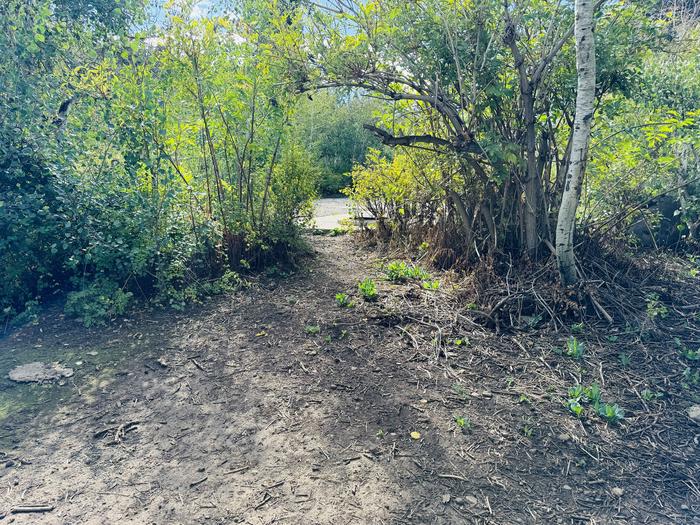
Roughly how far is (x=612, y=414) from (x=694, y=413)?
494 mm

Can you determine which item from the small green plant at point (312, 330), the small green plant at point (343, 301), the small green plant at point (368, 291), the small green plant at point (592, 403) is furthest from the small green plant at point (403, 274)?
the small green plant at point (592, 403)

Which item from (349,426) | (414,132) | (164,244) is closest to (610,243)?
(414,132)

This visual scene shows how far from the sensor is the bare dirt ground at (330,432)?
6.30 ft

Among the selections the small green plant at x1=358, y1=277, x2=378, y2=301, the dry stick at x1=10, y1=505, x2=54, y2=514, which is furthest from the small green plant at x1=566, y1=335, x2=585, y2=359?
the dry stick at x1=10, y1=505, x2=54, y2=514

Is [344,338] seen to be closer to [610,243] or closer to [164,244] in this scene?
[164,244]

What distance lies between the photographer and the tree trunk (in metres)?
2.81

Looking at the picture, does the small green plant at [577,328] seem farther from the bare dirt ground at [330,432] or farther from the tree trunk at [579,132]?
the tree trunk at [579,132]

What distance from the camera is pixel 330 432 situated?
7.72 ft

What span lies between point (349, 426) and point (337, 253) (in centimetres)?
352

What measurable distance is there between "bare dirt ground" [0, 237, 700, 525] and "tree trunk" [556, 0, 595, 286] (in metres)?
0.71

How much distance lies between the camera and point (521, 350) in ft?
10.2

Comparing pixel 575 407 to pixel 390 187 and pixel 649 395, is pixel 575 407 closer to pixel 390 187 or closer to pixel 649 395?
pixel 649 395

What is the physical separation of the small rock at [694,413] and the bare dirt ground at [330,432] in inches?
1.7

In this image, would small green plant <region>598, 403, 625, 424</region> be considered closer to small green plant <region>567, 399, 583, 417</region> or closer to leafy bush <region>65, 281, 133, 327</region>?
small green plant <region>567, 399, 583, 417</region>
